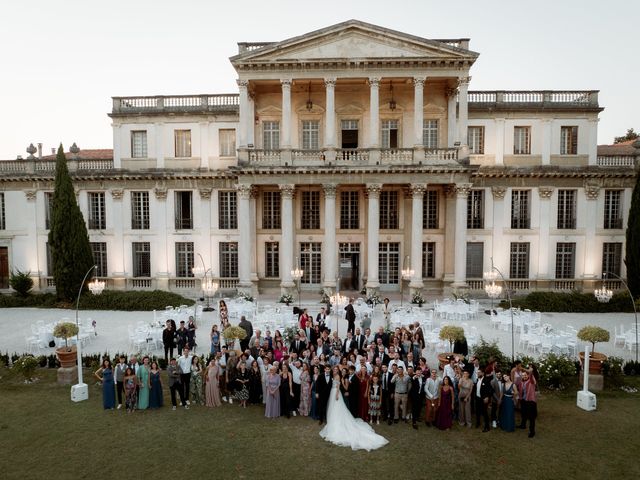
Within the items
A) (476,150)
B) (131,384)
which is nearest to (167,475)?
(131,384)

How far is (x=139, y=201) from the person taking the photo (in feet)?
96.3

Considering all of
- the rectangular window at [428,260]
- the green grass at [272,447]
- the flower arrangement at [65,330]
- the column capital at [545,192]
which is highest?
the column capital at [545,192]

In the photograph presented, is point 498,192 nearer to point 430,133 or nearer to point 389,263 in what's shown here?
point 430,133

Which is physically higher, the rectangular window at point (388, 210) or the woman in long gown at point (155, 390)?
the rectangular window at point (388, 210)

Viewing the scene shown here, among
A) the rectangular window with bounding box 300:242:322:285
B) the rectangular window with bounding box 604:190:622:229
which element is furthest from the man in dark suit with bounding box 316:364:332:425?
the rectangular window with bounding box 604:190:622:229

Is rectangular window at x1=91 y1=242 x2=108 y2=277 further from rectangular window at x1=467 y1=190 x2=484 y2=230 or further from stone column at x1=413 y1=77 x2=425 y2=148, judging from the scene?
rectangular window at x1=467 y1=190 x2=484 y2=230

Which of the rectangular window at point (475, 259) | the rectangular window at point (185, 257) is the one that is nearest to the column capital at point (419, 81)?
the rectangular window at point (475, 259)

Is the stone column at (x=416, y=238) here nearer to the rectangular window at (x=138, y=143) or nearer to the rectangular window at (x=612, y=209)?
the rectangular window at (x=612, y=209)

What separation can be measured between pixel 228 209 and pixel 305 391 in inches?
773

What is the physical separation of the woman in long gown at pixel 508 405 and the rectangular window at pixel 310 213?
19583mm

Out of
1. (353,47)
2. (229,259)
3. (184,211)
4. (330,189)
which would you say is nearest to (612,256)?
(330,189)

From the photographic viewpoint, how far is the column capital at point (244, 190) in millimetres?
25841

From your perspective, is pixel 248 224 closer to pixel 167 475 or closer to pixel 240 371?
pixel 240 371

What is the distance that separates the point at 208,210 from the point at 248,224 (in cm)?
423
